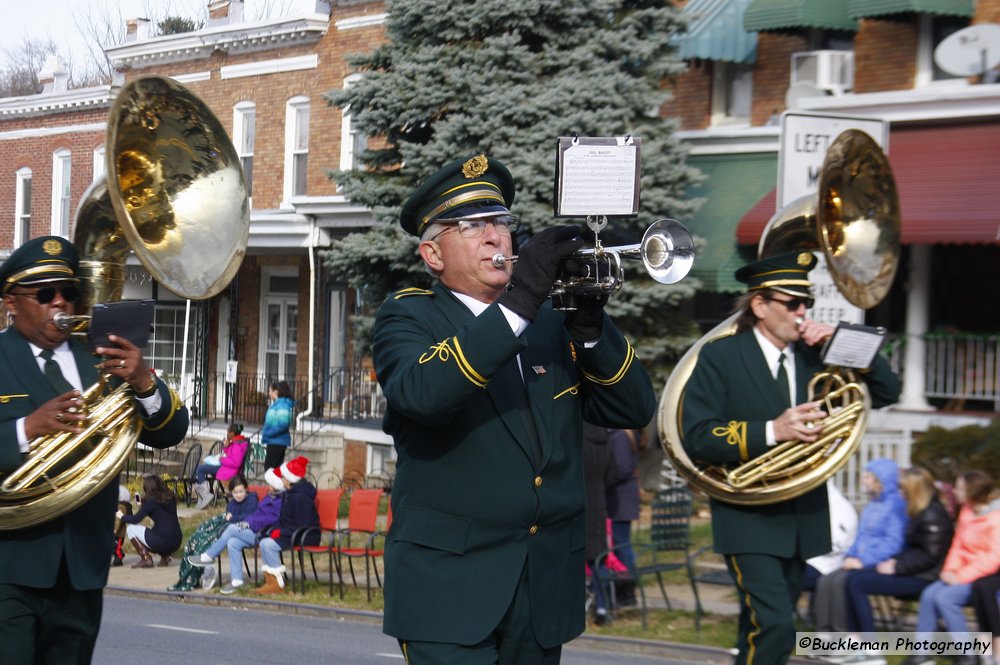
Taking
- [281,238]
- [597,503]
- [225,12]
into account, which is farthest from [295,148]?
[597,503]

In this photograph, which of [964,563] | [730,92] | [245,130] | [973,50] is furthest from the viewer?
[245,130]

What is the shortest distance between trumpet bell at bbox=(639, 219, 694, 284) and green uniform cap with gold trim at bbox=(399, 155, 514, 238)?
1.54 ft

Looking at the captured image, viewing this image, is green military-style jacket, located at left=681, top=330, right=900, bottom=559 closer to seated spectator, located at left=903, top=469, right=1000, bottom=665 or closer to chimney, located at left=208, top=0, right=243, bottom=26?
seated spectator, located at left=903, top=469, right=1000, bottom=665

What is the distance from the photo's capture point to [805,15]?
58.1ft

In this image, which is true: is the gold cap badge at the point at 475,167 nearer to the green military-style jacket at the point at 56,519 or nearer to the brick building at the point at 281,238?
the green military-style jacket at the point at 56,519

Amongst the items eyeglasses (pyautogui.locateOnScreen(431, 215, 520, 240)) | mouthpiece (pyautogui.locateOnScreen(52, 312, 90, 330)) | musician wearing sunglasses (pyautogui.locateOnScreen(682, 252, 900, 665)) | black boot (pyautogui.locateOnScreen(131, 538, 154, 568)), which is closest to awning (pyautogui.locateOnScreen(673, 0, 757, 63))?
black boot (pyautogui.locateOnScreen(131, 538, 154, 568))

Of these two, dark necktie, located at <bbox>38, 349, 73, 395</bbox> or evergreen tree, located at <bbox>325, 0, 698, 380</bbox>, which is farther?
evergreen tree, located at <bbox>325, 0, 698, 380</bbox>

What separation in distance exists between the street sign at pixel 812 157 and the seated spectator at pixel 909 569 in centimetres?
142

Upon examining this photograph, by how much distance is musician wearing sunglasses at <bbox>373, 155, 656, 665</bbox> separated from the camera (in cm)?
396

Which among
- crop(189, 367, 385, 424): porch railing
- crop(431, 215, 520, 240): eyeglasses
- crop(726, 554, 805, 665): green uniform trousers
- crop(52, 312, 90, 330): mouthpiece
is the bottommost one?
crop(189, 367, 385, 424): porch railing

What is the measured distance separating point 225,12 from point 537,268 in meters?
27.6

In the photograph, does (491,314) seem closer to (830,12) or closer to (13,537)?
(13,537)

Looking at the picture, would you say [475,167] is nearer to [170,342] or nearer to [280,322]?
[280,322]

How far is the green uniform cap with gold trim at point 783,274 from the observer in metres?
6.78
